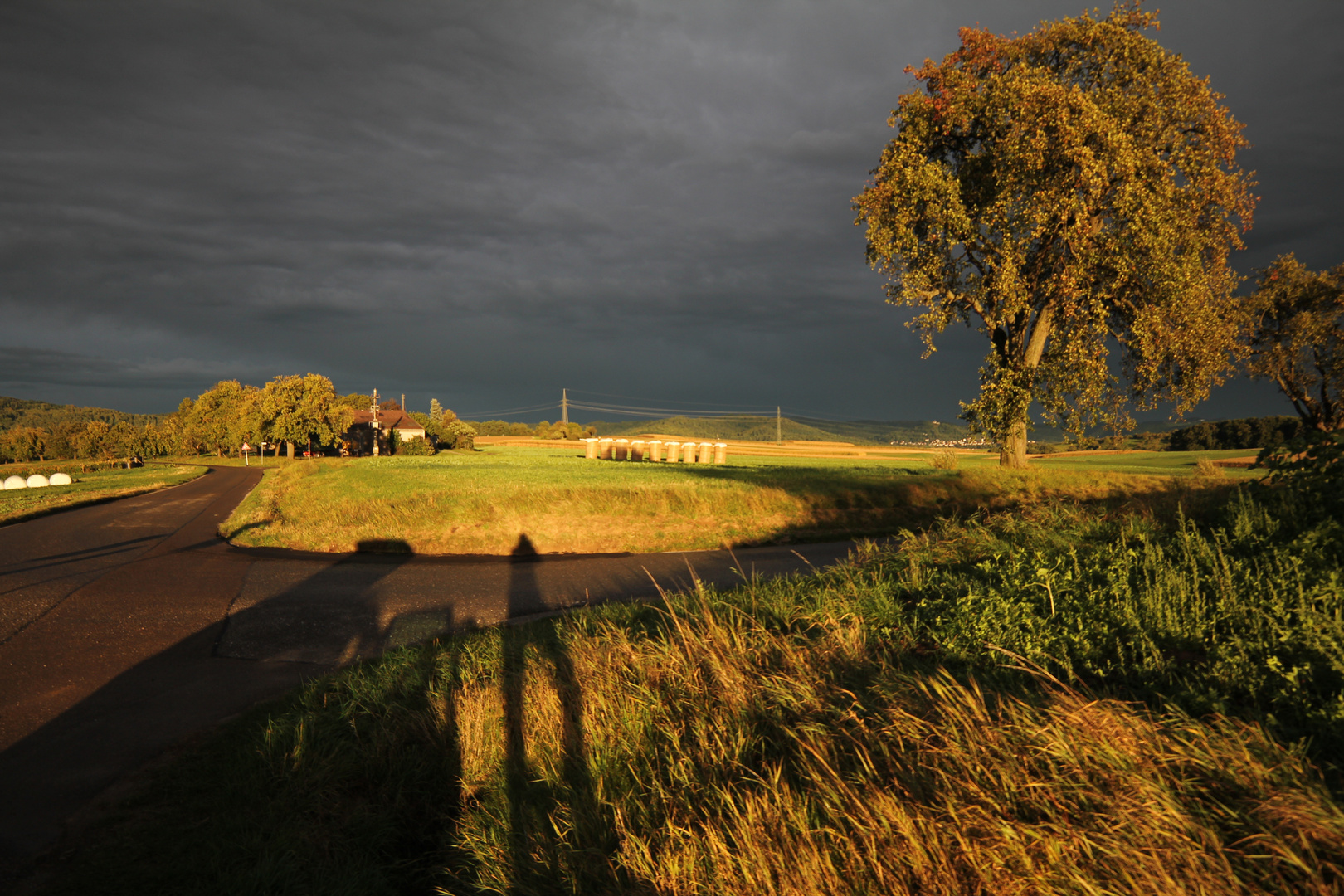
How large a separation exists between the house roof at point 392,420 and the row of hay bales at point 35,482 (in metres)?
66.8

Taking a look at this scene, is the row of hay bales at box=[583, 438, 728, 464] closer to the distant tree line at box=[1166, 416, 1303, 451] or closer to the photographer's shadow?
the photographer's shadow

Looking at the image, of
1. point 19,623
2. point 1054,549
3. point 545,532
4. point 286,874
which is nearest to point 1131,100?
point 1054,549

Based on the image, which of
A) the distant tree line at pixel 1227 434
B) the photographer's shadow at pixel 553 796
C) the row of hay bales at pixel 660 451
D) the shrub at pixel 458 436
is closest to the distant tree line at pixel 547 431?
the shrub at pixel 458 436

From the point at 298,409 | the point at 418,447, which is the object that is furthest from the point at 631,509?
the point at 298,409

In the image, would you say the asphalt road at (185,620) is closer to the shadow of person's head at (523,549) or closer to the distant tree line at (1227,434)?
the shadow of person's head at (523,549)

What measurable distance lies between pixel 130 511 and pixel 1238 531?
30405 millimetres

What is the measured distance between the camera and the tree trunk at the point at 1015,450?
2242cm

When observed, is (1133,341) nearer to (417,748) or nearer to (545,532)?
(545,532)

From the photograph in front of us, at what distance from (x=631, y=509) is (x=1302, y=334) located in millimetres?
32719

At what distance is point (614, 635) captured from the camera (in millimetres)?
6477

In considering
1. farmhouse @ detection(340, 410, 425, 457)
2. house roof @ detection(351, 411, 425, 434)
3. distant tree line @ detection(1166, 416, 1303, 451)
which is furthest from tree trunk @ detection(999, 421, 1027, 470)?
house roof @ detection(351, 411, 425, 434)

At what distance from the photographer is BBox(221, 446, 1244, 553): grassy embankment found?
49.3 feet

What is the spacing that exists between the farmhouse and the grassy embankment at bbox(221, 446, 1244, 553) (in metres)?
59.1

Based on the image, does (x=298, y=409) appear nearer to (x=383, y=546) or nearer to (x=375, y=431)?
(x=375, y=431)
